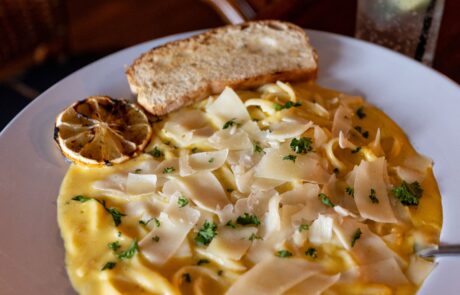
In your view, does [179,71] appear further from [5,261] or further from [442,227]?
[442,227]

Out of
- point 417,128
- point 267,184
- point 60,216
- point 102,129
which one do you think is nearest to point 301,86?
point 417,128

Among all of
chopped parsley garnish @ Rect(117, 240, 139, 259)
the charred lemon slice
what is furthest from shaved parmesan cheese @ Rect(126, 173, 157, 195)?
chopped parsley garnish @ Rect(117, 240, 139, 259)

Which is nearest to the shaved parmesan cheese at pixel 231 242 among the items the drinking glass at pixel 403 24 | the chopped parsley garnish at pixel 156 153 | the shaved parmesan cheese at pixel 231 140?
the shaved parmesan cheese at pixel 231 140

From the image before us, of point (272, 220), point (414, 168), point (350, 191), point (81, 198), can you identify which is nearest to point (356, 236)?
point (350, 191)

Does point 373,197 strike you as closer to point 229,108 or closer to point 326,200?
point 326,200

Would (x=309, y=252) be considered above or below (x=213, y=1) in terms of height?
below

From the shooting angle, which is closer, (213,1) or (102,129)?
(102,129)
